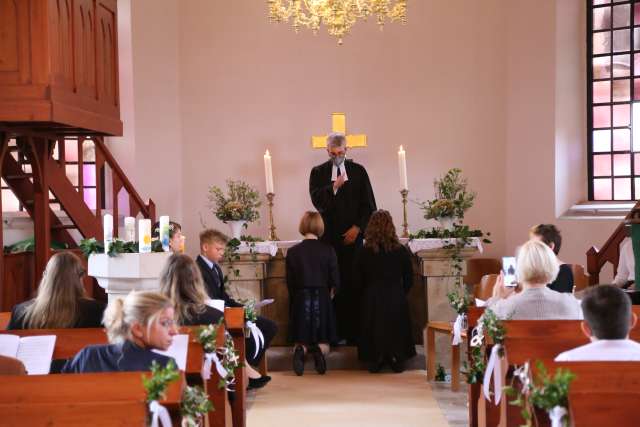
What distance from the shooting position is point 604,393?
3.70 m

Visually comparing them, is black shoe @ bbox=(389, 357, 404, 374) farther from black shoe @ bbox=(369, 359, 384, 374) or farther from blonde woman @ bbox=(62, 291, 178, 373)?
blonde woman @ bbox=(62, 291, 178, 373)

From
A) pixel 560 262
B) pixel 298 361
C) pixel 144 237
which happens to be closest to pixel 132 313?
pixel 144 237

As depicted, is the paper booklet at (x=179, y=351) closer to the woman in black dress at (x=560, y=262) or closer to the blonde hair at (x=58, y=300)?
the blonde hair at (x=58, y=300)

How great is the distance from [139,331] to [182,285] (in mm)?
1756

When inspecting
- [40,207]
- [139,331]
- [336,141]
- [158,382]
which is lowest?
[158,382]

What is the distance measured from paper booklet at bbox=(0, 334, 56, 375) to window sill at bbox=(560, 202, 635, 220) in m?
8.34

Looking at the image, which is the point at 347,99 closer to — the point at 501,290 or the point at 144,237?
the point at 144,237

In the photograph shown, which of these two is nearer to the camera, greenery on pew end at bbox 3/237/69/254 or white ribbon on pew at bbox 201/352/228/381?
white ribbon on pew at bbox 201/352/228/381

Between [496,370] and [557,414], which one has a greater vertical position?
[557,414]

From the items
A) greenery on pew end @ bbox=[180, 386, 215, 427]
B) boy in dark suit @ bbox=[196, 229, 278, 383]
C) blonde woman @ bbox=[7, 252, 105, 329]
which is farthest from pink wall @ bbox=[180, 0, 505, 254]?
greenery on pew end @ bbox=[180, 386, 215, 427]

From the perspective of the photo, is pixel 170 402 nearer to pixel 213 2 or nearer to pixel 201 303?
pixel 201 303

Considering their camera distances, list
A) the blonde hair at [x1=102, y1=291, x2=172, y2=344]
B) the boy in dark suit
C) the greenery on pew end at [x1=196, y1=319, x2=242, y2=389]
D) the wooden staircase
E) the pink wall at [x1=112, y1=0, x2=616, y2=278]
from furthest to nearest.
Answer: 1. the pink wall at [x1=112, y1=0, x2=616, y2=278]
2. the wooden staircase
3. the boy in dark suit
4. the greenery on pew end at [x1=196, y1=319, x2=242, y2=389]
5. the blonde hair at [x1=102, y1=291, x2=172, y2=344]

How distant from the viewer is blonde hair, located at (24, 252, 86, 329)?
576 cm

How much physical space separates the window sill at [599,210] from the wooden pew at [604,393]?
8.42m
